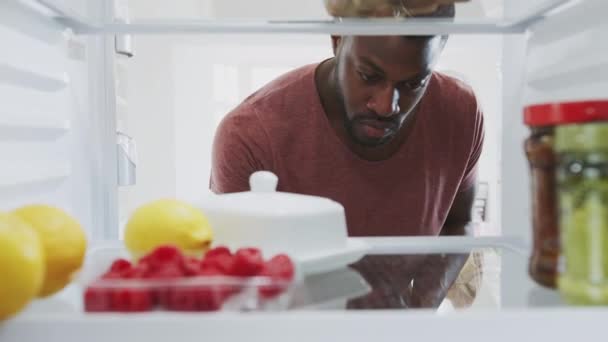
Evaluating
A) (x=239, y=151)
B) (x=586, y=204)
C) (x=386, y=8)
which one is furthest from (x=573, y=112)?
(x=239, y=151)

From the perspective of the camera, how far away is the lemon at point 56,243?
612 mm

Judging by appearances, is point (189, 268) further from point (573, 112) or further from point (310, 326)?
point (573, 112)

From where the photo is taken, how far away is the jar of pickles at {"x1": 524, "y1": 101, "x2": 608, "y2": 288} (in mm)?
594

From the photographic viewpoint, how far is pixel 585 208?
0.55 meters

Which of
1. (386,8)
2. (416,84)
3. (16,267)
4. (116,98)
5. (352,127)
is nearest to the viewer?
(16,267)

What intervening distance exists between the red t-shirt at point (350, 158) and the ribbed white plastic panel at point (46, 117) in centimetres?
40

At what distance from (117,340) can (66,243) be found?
0.54 ft

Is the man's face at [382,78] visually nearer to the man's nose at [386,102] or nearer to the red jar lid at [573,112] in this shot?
the man's nose at [386,102]

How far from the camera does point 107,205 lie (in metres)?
1.19

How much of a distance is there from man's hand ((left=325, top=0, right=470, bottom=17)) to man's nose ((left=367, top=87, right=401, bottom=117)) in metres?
0.20

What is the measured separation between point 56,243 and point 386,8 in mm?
720

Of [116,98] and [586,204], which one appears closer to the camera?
[586,204]

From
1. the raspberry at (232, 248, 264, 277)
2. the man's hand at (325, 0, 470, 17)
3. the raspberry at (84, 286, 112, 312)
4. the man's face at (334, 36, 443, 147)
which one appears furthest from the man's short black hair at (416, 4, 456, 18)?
the raspberry at (84, 286, 112, 312)

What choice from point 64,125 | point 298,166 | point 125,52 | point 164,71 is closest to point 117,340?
point 64,125
